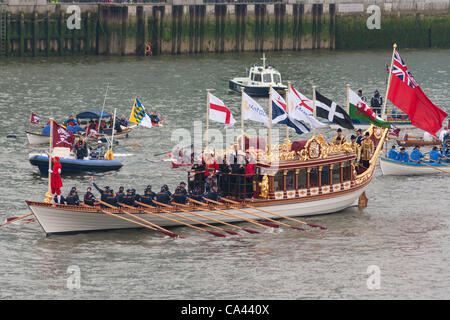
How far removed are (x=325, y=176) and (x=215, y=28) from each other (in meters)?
56.9

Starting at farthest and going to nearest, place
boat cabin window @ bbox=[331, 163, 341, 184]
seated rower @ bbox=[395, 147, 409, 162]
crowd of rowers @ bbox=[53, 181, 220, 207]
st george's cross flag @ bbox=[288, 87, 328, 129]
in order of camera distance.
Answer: seated rower @ bbox=[395, 147, 409, 162] → boat cabin window @ bbox=[331, 163, 341, 184] → st george's cross flag @ bbox=[288, 87, 328, 129] → crowd of rowers @ bbox=[53, 181, 220, 207]

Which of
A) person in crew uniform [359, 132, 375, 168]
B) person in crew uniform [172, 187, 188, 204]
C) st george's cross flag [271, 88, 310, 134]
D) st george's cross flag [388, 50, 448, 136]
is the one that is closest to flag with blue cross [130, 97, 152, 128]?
person in crew uniform [359, 132, 375, 168]

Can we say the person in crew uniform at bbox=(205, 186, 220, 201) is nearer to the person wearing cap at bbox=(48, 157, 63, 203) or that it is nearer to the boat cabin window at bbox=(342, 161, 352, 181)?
the person wearing cap at bbox=(48, 157, 63, 203)

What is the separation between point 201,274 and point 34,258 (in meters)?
7.03

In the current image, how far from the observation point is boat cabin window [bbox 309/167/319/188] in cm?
4509


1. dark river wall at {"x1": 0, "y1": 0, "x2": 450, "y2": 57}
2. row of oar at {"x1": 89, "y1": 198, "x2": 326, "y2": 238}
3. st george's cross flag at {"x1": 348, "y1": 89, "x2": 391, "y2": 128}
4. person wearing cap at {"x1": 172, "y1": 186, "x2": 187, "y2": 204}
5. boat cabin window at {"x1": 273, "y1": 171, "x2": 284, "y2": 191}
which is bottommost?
row of oar at {"x1": 89, "y1": 198, "x2": 326, "y2": 238}

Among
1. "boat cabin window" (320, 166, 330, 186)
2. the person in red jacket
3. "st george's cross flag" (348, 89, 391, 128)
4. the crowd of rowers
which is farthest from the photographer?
"st george's cross flag" (348, 89, 391, 128)

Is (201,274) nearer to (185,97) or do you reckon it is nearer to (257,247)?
(257,247)

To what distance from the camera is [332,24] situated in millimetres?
104562

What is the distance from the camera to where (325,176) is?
45.5 metres

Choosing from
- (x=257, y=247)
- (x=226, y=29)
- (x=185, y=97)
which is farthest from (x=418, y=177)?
(x=226, y=29)

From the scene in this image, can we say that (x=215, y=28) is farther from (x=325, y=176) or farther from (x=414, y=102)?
(x=325, y=176)

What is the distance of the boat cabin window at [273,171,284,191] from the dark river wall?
5500cm

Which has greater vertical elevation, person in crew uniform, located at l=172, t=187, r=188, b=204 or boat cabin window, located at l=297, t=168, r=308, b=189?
boat cabin window, located at l=297, t=168, r=308, b=189
